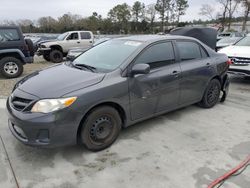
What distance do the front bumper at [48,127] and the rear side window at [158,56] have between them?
1318 millimetres

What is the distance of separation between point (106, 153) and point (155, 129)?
108 cm

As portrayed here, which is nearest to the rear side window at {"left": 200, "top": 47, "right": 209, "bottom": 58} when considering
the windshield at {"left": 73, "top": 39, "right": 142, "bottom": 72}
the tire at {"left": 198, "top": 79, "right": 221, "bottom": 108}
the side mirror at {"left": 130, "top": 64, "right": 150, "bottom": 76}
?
the tire at {"left": 198, "top": 79, "right": 221, "bottom": 108}

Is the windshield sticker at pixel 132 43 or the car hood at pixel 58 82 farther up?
the windshield sticker at pixel 132 43

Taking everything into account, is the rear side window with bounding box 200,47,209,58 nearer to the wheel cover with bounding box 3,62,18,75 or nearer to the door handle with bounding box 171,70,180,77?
the door handle with bounding box 171,70,180,77

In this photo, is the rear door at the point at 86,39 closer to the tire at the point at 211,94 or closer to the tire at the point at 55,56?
A: the tire at the point at 55,56

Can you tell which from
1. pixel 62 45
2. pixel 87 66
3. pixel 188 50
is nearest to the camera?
pixel 87 66

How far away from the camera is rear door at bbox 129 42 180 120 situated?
350cm

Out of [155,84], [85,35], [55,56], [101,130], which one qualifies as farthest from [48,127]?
[85,35]

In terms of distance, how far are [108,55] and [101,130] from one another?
123 centimetres

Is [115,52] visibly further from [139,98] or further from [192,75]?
[192,75]

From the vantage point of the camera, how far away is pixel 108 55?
3.79m

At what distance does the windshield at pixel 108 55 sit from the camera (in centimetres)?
353

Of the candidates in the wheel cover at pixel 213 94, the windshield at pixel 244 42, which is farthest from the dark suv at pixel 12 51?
the windshield at pixel 244 42

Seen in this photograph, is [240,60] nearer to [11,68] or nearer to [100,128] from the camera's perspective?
[100,128]
